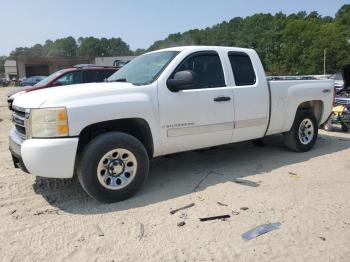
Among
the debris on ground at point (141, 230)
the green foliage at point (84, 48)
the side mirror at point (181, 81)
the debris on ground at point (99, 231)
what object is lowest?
the debris on ground at point (141, 230)

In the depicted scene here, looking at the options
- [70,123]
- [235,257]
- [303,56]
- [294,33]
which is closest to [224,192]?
[235,257]

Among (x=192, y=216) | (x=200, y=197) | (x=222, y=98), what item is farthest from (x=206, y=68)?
(x=192, y=216)

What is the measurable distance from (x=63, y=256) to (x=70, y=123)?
1465 millimetres

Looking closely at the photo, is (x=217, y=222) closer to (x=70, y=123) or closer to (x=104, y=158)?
(x=104, y=158)

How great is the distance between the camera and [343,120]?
939cm

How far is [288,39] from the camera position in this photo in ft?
256

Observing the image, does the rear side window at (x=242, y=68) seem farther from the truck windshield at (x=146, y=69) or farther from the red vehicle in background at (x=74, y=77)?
the red vehicle in background at (x=74, y=77)

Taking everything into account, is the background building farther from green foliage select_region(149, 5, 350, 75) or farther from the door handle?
the door handle

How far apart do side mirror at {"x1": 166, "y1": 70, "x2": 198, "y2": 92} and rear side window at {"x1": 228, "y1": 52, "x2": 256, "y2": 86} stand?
43.3 inches

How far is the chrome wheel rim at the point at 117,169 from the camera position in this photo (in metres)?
4.63

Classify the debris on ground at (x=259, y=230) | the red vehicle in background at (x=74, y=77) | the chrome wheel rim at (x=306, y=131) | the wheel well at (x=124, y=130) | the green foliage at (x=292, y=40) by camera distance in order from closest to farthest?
the debris on ground at (x=259, y=230)
the wheel well at (x=124, y=130)
the chrome wheel rim at (x=306, y=131)
the red vehicle in background at (x=74, y=77)
the green foliage at (x=292, y=40)

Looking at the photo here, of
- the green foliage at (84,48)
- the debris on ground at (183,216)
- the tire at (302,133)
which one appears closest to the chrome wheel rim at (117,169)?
the debris on ground at (183,216)

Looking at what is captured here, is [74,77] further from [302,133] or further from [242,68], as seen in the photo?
[302,133]

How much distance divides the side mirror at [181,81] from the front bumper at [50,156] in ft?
4.74
